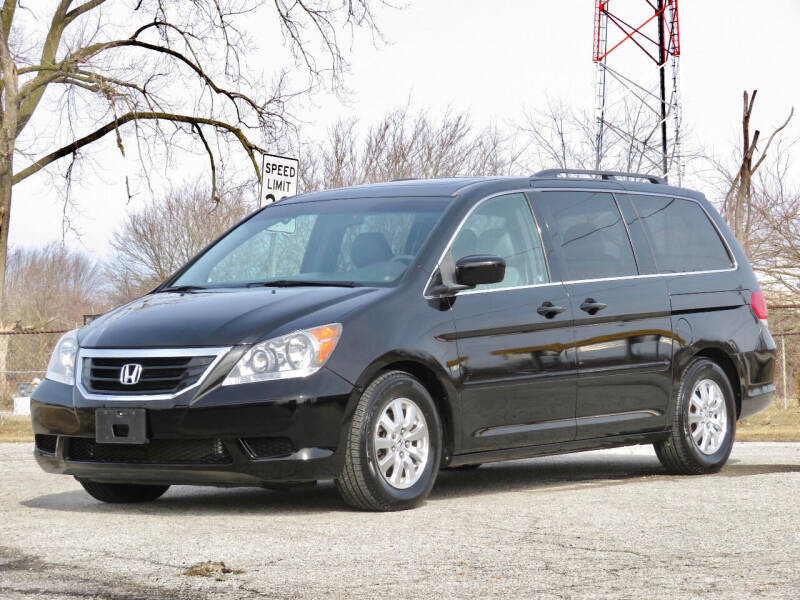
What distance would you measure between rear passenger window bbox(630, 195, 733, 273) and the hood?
286 centimetres

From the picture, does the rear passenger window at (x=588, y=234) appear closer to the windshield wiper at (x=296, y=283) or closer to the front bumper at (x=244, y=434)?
the windshield wiper at (x=296, y=283)

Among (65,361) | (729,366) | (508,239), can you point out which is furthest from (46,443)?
(729,366)

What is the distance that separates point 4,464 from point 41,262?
77.5 meters

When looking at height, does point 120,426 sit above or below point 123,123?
below

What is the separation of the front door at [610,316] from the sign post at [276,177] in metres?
4.88

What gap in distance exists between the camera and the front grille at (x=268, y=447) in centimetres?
672

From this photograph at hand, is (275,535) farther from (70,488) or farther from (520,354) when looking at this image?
(70,488)

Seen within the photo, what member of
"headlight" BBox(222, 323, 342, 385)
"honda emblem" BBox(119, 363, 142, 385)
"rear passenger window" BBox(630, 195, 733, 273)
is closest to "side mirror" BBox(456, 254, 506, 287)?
"headlight" BBox(222, 323, 342, 385)

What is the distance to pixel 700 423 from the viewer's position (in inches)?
363

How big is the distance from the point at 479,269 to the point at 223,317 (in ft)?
4.94

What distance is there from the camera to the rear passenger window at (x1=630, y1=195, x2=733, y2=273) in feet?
30.6

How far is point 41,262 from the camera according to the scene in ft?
281

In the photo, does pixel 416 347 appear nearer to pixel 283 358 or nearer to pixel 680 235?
pixel 283 358

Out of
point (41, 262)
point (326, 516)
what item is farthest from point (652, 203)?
point (41, 262)
